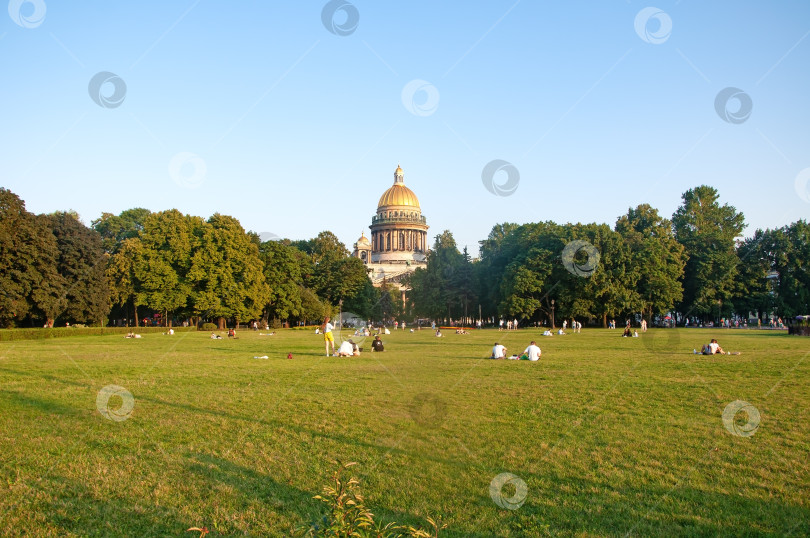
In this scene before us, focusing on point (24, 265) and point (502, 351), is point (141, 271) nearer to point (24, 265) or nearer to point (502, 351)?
point (24, 265)

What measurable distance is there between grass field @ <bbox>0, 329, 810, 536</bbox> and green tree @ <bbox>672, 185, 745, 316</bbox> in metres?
62.1

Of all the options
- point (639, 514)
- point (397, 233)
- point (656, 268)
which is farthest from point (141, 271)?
point (397, 233)

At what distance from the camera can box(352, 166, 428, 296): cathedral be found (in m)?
146

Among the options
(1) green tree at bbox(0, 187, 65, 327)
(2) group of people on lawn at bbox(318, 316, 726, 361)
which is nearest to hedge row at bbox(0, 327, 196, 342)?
(1) green tree at bbox(0, 187, 65, 327)

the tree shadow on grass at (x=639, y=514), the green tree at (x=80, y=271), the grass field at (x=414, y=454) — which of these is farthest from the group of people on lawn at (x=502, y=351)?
the green tree at (x=80, y=271)

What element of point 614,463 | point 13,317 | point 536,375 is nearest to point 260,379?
point 536,375

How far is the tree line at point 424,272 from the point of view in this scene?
52.2m

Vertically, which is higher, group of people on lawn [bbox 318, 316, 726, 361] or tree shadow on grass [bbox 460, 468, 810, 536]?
group of people on lawn [bbox 318, 316, 726, 361]

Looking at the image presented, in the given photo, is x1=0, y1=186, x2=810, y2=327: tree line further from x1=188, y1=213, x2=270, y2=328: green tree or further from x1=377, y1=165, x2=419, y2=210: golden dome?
x1=377, y1=165, x2=419, y2=210: golden dome

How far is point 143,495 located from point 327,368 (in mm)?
12705

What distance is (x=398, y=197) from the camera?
149 metres

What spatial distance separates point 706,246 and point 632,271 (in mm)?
16982

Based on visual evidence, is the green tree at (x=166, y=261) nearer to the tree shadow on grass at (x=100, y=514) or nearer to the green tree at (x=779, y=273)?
the tree shadow on grass at (x=100, y=514)

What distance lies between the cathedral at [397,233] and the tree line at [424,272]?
57.3 metres
